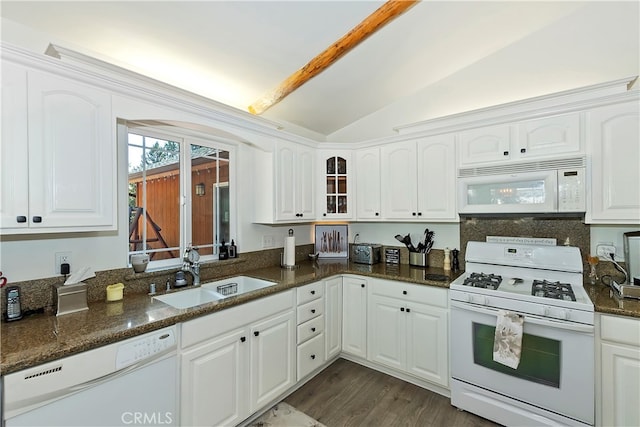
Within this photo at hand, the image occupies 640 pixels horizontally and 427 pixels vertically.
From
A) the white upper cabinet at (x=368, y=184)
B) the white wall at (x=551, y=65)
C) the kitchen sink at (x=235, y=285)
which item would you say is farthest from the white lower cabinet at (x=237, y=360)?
the white wall at (x=551, y=65)

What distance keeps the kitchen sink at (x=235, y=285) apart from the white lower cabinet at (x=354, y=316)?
2.80 ft

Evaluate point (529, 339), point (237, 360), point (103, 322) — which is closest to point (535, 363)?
point (529, 339)

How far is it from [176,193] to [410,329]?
234 cm

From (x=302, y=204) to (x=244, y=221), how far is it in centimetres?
62

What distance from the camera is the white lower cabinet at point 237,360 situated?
1.63m

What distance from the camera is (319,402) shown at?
225cm

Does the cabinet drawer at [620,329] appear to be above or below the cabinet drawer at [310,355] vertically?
above

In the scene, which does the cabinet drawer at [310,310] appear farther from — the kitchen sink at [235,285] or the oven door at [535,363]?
the oven door at [535,363]

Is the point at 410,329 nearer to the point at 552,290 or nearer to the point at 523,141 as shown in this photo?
the point at 552,290

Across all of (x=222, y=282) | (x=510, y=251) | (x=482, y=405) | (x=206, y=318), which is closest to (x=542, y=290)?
(x=510, y=251)

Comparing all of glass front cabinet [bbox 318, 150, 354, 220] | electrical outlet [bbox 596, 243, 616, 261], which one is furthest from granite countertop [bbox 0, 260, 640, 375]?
glass front cabinet [bbox 318, 150, 354, 220]

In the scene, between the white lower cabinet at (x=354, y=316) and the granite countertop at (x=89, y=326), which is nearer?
the granite countertop at (x=89, y=326)

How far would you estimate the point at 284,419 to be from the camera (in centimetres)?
205

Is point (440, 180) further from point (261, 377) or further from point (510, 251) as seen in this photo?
point (261, 377)
